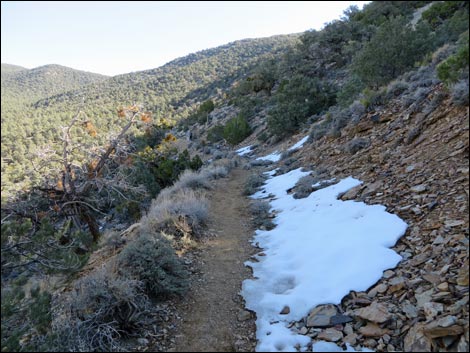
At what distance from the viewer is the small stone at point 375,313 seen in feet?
12.6

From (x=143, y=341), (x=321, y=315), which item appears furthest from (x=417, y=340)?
(x=143, y=341)

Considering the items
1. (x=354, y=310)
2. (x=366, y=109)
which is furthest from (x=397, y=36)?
(x=354, y=310)

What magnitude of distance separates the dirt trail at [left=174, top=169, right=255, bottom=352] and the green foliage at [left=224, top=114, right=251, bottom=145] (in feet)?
53.1

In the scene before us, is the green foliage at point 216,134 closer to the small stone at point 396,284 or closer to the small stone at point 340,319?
the small stone at point 396,284

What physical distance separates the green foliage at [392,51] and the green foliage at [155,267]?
1091cm

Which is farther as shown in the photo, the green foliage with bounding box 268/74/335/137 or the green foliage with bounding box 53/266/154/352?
the green foliage with bounding box 268/74/335/137

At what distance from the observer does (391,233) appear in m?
5.33

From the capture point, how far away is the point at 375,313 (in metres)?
3.95

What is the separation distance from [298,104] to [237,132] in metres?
7.29

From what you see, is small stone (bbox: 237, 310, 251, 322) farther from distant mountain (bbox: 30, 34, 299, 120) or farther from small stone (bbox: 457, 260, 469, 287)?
distant mountain (bbox: 30, 34, 299, 120)

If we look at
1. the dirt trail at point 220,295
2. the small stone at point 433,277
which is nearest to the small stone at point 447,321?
the small stone at point 433,277

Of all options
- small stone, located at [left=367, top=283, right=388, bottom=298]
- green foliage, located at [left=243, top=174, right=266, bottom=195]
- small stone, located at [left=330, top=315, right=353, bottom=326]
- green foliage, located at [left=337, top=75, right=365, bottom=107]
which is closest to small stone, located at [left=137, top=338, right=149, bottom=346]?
small stone, located at [left=330, top=315, right=353, bottom=326]

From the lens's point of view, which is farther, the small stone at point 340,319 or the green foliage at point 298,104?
the green foliage at point 298,104

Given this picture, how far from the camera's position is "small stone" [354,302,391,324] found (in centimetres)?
385
